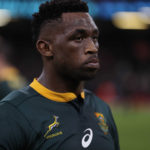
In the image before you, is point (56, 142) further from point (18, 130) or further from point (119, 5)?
point (119, 5)

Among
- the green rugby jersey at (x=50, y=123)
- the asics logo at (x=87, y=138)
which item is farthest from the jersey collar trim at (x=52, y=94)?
the asics logo at (x=87, y=138)

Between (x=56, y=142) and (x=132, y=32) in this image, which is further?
(x=132, y=32)

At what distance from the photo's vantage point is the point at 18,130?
1936 mm

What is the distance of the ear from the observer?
222cm

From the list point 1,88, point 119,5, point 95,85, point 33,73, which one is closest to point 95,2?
point 119,5

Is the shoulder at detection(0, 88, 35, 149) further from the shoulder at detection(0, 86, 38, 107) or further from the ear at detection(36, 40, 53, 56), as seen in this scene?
the ear at detection(36, 40, 53, 56)

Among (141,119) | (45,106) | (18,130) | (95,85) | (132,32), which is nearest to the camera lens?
(18,130)

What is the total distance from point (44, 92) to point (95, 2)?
14.8m

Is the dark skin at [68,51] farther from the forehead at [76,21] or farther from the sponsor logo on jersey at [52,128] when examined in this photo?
the sponsor logo on jersey at [52,128]

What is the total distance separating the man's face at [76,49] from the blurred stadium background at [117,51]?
27.5 feet

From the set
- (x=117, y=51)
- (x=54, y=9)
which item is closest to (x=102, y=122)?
(x=54, y=9)

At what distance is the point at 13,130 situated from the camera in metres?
1.93

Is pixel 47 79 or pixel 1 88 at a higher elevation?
pixel 47 79

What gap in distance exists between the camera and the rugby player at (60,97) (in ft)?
6.47
